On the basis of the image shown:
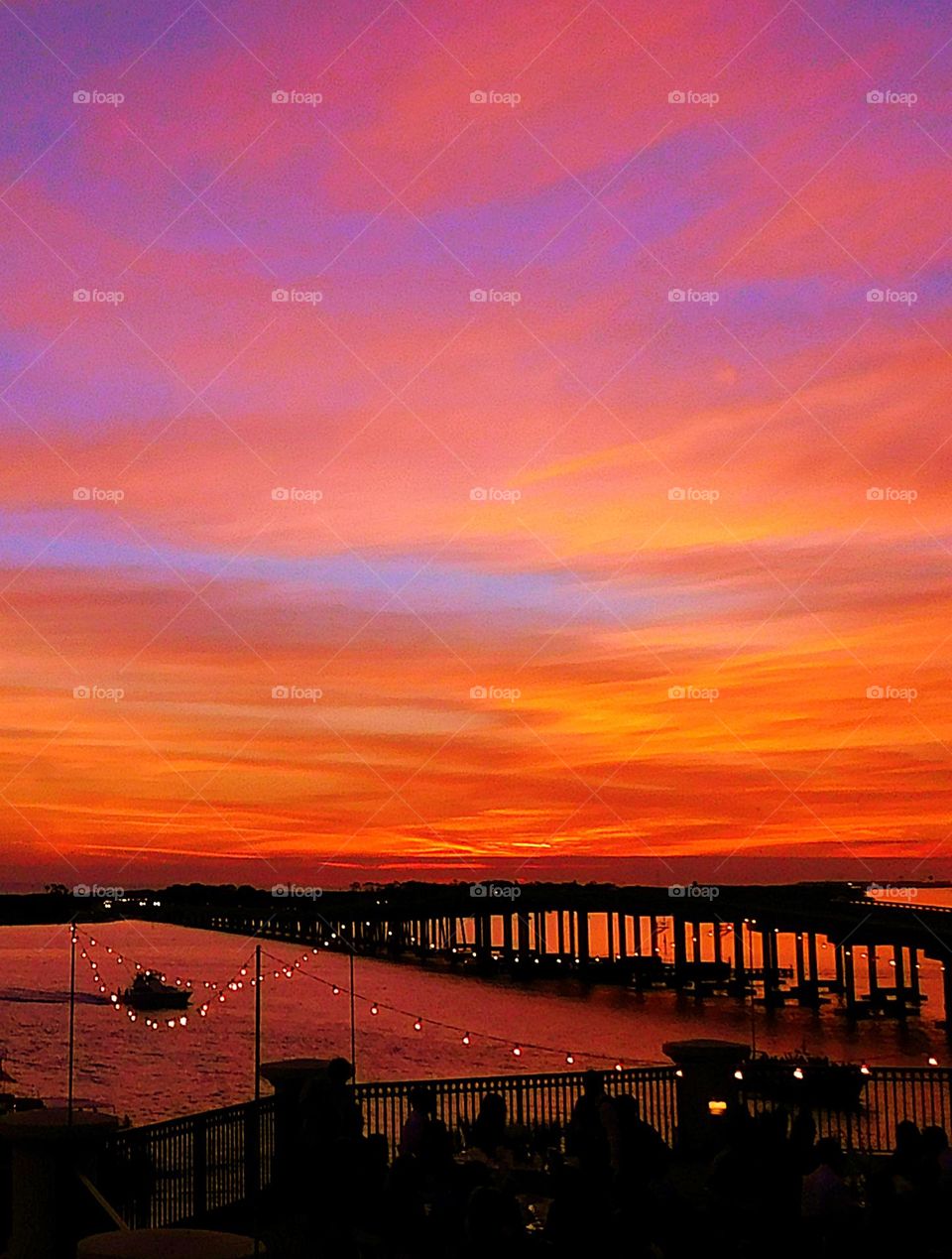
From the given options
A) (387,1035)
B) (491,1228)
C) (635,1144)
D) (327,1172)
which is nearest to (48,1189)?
(327,1172)

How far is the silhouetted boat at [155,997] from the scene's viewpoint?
121m

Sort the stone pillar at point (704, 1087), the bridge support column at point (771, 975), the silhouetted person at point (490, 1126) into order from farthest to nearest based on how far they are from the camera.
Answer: the bridge support column at point (771, 975) → the stone pillar at point (704, 1087) → the silhouetted person at point (490, 1126)

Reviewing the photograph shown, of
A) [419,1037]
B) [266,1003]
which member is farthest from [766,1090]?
[266,1003]

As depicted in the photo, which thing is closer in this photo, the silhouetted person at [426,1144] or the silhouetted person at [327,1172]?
the silhouetted person at [327,1172]

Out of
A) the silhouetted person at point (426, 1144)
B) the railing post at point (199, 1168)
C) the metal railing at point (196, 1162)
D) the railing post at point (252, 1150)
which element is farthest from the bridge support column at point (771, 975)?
the silhouetted person at point (426, 1144)

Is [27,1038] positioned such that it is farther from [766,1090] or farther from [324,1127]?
[324,1127]

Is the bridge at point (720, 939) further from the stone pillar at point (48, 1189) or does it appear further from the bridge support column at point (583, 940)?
the stone pillar at point (48, 1189)

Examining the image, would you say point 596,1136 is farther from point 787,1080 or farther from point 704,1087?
point 787,1080

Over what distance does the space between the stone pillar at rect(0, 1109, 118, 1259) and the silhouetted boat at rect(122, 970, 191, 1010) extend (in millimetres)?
113727

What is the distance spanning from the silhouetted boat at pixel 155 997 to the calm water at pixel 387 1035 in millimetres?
2128

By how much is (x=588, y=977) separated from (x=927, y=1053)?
67316 mm

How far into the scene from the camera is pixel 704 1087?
17.7 m

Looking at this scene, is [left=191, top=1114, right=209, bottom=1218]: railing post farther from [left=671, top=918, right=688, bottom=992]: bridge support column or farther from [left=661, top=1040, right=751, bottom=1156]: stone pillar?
[left=671, top=918, right=688, bottom=992]: bridge support column

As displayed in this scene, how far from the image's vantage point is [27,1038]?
9362 cm
